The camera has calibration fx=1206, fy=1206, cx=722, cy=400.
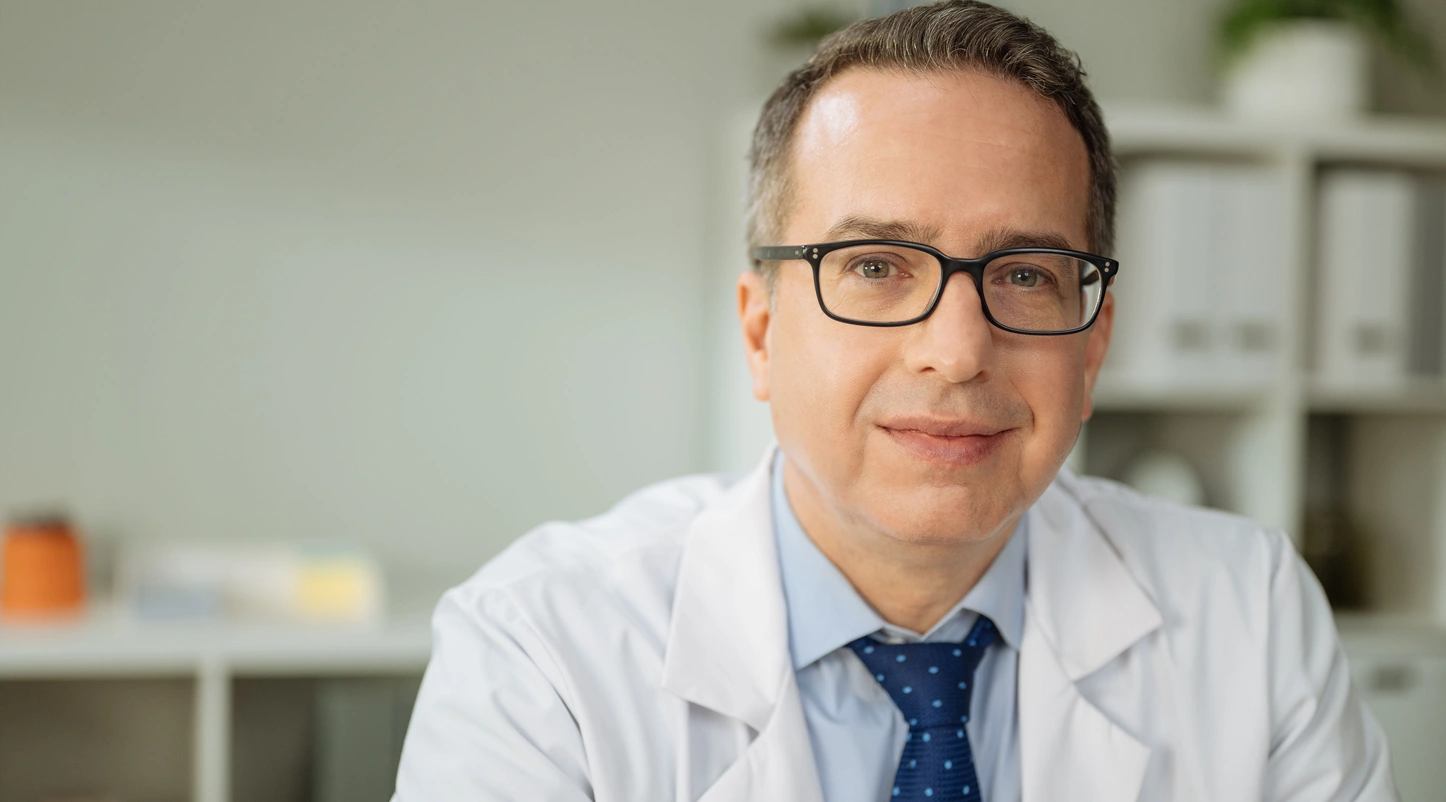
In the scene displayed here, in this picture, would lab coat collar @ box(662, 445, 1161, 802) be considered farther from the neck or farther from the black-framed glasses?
the black-framed glasses

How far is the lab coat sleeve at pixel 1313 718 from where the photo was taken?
1.11 metres

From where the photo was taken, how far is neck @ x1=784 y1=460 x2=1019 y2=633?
1077mm

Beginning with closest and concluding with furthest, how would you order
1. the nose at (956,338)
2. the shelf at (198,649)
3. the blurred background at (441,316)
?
1. the nose at (956,338)
2. the shelf at (198,649)
3. the blurred background at (441,316)

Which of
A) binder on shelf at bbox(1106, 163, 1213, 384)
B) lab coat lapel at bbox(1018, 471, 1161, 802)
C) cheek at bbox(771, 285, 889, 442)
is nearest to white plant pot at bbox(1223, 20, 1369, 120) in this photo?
binder on shelf at bbox(1106, 163, 1213, 384)

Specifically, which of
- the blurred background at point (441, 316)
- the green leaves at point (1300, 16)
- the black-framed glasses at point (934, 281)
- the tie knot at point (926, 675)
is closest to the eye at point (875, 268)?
the black-framed glasses at point (934, 281)

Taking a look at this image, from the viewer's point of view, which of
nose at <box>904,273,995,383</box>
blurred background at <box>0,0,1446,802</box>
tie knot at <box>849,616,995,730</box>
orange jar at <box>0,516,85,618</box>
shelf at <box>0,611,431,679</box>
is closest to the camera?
nose at <box>904,273,995,383</box>

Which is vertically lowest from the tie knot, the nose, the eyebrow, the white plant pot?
the tie knot

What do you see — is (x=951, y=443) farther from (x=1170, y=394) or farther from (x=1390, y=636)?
(x=1390, y=636)

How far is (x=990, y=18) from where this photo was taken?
41.8 inches

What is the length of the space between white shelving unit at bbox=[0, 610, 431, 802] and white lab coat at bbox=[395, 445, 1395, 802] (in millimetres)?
876

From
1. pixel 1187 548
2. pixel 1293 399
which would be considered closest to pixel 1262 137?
pixel 1293 399

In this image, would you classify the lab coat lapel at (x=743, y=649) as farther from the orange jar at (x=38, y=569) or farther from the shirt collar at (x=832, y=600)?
the orange jar at (x=38, y=569)

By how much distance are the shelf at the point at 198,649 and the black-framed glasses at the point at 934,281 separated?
1182mm

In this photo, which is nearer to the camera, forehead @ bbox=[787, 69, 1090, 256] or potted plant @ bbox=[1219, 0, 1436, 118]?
forehead @ bbox=[787, 69, 1090, 256]
